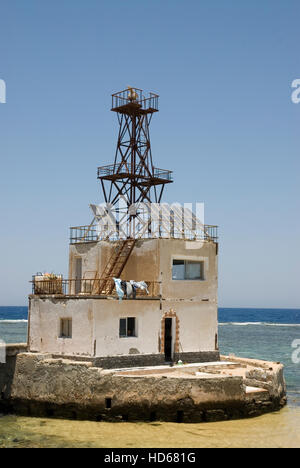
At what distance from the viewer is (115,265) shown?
32.2 metres

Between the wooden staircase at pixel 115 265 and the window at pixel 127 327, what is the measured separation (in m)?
1.66

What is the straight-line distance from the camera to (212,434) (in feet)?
78.3

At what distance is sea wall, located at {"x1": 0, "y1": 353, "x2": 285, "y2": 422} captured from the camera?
25656mm

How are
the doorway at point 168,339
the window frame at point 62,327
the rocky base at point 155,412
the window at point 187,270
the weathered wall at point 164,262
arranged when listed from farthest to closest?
the window at point 187,270 < the doorway at point 168,339 < the weathered wall at point 164,262 < the window frame at point 62,327 < the rocky base at point 155,412

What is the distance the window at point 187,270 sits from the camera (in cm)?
3216

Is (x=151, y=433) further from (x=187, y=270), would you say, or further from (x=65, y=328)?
(x=187, y=270)

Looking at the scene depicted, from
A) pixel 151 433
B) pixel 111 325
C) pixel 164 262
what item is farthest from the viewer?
pixel 164 262

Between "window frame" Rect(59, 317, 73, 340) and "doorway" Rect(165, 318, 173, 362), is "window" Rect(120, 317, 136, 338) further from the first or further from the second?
"window frame" Rect(59, 317, 73, 340)

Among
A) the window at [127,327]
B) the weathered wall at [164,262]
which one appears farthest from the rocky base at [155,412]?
the weathered wall at [164,262]

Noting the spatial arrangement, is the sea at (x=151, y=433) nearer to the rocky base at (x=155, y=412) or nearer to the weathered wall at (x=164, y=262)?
the rocky base at (x=155, y=412)

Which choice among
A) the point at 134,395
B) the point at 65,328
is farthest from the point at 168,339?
the point at 134,395

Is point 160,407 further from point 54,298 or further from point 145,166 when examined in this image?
point 145,166

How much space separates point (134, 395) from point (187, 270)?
29.0 ft
